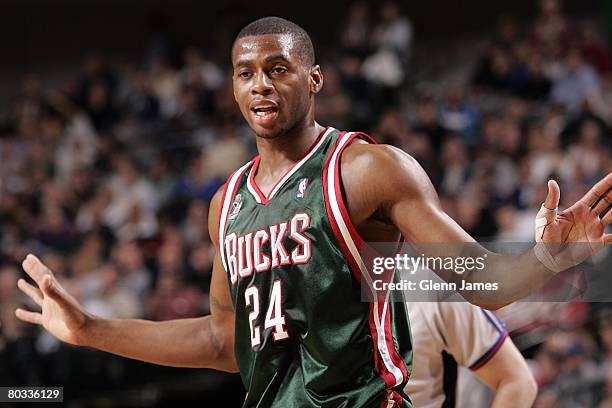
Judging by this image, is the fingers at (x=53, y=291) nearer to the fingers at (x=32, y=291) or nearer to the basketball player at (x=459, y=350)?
the fingers at (x=32, y=291)

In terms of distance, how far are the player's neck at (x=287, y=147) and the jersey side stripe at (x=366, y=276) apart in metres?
0.17

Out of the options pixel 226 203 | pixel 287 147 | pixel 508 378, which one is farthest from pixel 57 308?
pixel 508 378

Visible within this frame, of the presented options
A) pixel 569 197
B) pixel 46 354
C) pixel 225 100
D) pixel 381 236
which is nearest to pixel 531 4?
pixel 225 100

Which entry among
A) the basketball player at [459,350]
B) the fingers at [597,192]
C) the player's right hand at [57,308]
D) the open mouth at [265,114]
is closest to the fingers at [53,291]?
the player's right hand at [57,308]

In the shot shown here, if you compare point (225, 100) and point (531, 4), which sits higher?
point (531, 4)

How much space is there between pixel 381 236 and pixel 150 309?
577 cm

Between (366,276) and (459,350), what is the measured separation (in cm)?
115

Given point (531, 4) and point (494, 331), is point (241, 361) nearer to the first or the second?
point (494, 331)

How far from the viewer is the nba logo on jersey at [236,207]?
356 centimetres

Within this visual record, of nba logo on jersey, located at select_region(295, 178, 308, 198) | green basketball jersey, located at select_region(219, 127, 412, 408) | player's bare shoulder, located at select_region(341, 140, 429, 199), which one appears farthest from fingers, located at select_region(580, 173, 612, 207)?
nba logo on jersey, located at select_region(295, 178, 308, 198)

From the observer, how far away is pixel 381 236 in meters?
3.33

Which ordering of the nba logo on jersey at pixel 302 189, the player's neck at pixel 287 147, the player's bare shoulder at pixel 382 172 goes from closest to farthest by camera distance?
the player's bare shoulder at pixel 382 172 → the nba logo on jersey at pixel 302 189 → the player's neck at pixel 287 147

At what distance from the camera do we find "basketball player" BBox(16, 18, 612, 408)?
3201 millimetres

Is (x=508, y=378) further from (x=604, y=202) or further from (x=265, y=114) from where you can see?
(x=265, y=114)
